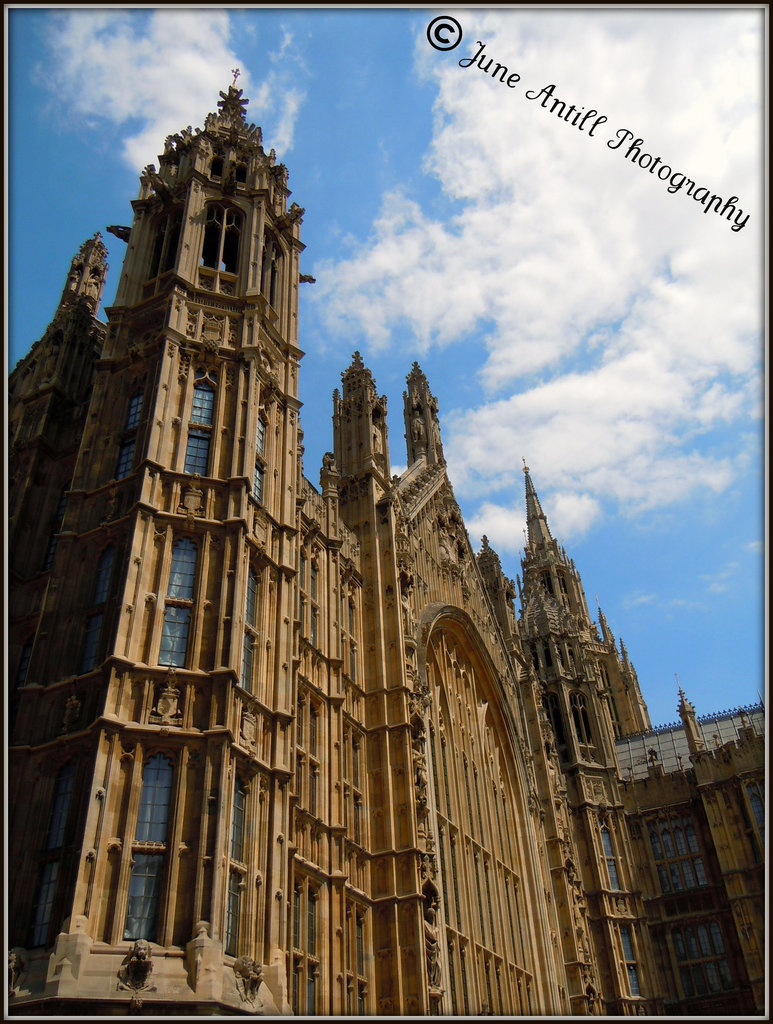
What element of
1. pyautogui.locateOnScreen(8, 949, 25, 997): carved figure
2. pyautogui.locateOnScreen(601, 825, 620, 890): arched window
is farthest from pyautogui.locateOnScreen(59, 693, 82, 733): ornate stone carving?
pyautogui.locateOnScreen(601, 825, 620, 890): arched window

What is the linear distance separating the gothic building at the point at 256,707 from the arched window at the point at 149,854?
0.06m

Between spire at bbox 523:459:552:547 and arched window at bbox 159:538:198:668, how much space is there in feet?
200

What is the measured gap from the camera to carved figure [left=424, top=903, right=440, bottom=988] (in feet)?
93.5

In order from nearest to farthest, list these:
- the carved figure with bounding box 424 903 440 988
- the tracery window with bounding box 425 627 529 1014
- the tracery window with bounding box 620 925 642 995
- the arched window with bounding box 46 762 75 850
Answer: the arched window with bounding box 46 762 75 850, the carved figure with bounding box 424 903 440 988, the tracery window with bounding box 425 627 529 1014, the tracery window with bounding box 620 925 642 995

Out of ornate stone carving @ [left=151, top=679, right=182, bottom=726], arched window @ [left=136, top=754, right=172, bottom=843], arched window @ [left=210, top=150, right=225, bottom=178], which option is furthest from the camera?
arched window @ [left=210, top=150, right=225, bottom=178]

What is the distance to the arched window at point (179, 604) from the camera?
2264 cm

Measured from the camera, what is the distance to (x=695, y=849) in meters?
58.3

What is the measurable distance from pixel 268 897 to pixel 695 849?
148ft

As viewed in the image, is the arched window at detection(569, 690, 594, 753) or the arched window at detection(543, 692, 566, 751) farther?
the arched window at detection(569, 690, 594, 753)

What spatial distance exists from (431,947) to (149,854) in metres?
13.3

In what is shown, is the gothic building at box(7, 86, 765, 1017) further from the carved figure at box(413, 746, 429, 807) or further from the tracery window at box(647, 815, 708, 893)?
the tracery window at box(647, 815, 708, 893)

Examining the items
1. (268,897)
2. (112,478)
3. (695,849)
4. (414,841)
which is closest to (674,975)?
(695,849)

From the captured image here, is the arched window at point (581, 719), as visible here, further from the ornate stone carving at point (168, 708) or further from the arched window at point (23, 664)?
the ornate stone carving at point (168, 708)

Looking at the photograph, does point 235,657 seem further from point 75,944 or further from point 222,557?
point 75,944
